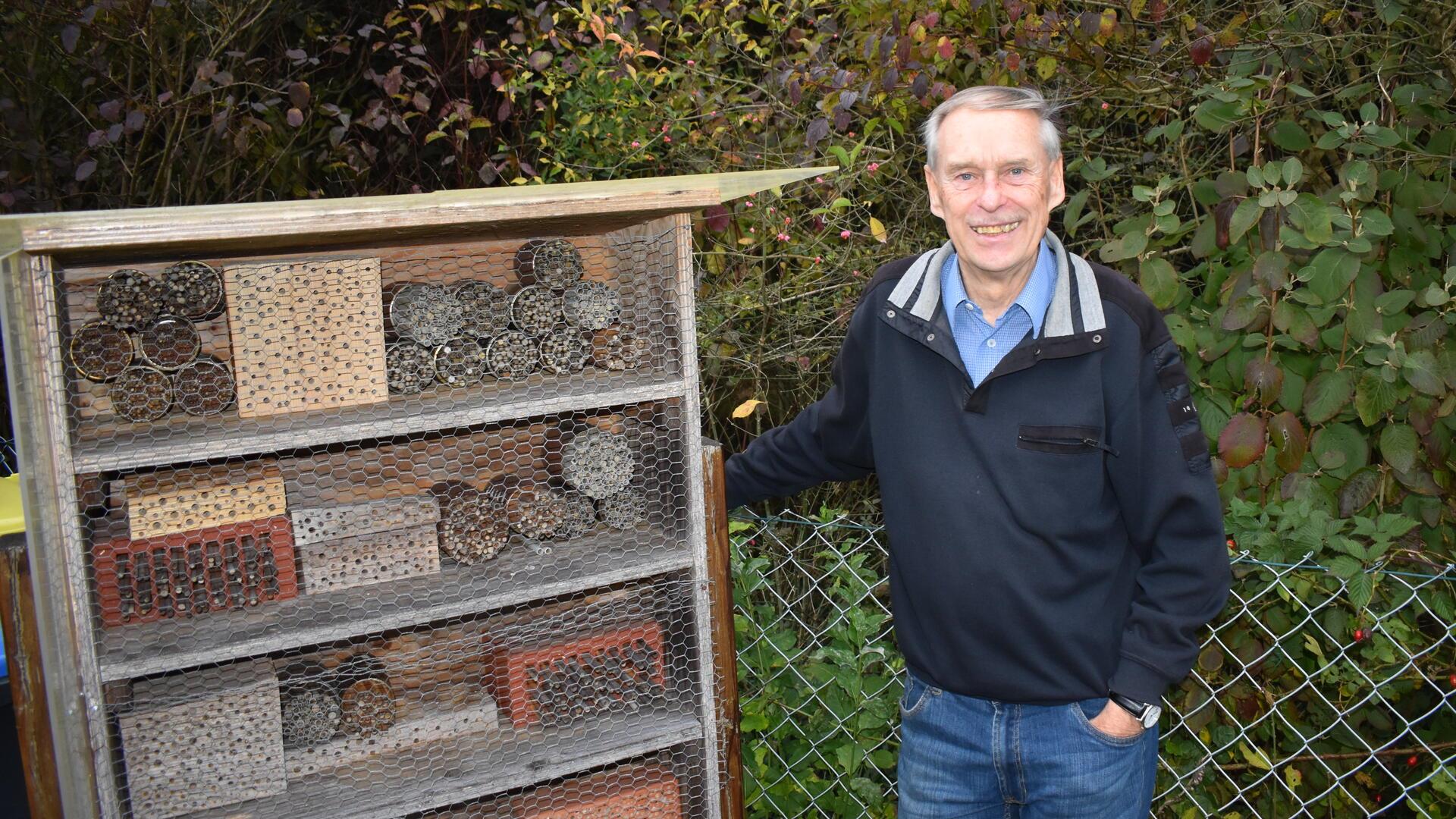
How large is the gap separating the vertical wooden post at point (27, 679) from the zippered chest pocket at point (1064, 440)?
1.74 m

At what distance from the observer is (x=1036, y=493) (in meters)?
1.90

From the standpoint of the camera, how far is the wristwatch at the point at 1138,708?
6.31 ft

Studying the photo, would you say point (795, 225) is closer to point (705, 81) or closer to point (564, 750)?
point (705, 81)

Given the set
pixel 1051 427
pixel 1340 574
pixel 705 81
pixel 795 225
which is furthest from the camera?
pixel 705 81

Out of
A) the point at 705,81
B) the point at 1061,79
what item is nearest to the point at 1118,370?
the point at 1061,79

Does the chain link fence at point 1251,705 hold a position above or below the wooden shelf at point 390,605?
below

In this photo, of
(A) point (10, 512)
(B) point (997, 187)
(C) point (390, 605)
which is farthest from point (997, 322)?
(A) point (10, 512)

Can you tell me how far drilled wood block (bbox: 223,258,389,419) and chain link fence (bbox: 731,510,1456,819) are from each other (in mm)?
1160

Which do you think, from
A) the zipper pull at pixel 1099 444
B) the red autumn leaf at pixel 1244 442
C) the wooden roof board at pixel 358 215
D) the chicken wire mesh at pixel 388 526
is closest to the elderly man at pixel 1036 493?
the zipper pull at pixel 1099 444

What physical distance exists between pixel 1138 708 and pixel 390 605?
1438mm

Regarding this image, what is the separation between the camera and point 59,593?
191 cm

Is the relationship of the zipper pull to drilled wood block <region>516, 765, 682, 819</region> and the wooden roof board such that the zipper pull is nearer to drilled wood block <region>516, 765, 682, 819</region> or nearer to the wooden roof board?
the wooden roof board

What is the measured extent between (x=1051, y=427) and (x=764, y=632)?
1418mm

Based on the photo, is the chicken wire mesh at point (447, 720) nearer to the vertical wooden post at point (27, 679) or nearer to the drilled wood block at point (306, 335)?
the vertical wooden post at point (27, 679)
